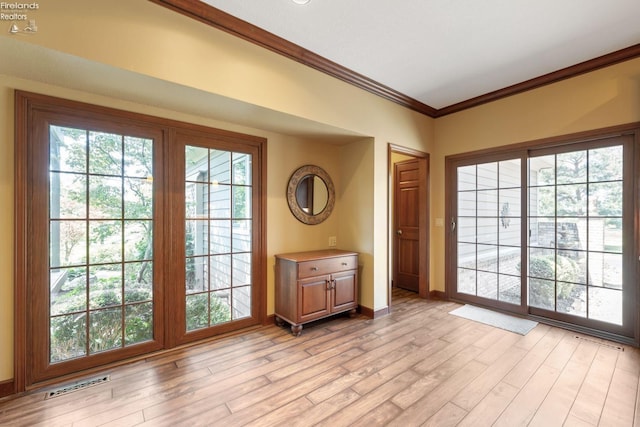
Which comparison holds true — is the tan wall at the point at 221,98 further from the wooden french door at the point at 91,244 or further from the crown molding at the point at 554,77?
the crown molding at the point at 554,77

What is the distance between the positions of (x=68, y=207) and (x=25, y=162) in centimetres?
41

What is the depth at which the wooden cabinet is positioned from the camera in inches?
120

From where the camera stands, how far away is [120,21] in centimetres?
190

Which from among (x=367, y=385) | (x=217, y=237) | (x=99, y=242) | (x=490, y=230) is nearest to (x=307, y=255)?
(x=217, y=237)

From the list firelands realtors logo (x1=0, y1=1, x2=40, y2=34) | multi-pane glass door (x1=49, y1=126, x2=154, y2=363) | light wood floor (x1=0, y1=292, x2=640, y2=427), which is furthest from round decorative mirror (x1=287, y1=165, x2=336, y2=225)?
firelands realtors logo (x1=0, y1=1, x2=40, y2=34)

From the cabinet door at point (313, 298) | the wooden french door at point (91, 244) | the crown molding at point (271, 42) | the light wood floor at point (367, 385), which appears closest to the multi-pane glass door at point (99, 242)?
the wooden french door at point (91, 244)

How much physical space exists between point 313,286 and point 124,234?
6.20 ft

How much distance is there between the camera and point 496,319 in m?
3.47

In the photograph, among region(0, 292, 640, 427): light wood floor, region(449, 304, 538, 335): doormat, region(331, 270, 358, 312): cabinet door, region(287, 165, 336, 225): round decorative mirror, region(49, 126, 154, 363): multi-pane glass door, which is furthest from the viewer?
region(287, 165, 336, 225): round decorative mirror

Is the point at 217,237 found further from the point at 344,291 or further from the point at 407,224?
the point at 407,224

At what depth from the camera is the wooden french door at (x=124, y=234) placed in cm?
214

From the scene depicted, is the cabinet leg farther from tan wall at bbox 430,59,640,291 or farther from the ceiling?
the ceiling

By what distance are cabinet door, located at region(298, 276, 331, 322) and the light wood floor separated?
229 millimetres

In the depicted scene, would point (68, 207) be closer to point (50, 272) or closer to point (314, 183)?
point (50, 272)
